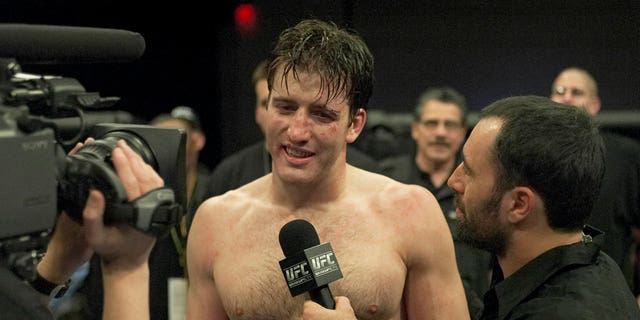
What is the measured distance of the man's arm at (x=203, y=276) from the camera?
246 centimetres

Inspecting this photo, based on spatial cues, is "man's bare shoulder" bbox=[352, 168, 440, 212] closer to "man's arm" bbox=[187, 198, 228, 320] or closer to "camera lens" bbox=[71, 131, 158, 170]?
"man's arm" bbox=[187, 198, 228, 320]

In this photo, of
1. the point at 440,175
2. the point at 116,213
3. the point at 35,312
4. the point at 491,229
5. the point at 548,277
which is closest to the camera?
the point at 35,312

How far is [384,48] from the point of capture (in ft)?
20.0

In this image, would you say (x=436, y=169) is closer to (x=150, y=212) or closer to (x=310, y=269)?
(x=310, y=269)

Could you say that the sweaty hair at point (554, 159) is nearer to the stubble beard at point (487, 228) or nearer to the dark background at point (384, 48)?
Result: the stubble beard at point (487, 228)

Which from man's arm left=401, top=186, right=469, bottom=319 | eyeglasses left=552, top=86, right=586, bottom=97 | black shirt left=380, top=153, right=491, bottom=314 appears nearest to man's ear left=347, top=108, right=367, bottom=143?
man's arm left=401, top=186, right=469, bottom=319

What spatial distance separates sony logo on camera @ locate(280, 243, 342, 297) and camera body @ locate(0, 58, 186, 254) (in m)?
0.38

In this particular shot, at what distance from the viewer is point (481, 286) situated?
13.4 feet

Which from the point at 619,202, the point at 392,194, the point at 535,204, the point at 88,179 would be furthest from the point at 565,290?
the point at 619,202

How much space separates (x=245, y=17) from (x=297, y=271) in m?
4.63

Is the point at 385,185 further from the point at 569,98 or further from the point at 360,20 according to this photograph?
the point at 360,20

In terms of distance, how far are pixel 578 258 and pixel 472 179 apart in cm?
29

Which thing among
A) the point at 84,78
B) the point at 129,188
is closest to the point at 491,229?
the point at 129,188

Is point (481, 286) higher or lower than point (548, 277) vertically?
lower
